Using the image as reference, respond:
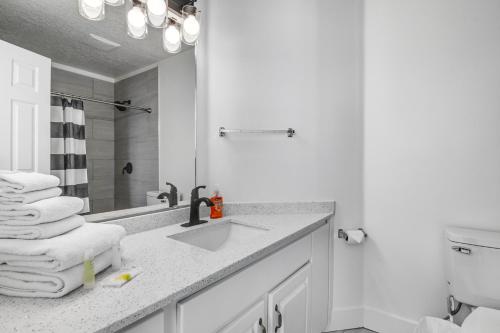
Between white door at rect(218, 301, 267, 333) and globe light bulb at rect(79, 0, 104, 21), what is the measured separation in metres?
1.38

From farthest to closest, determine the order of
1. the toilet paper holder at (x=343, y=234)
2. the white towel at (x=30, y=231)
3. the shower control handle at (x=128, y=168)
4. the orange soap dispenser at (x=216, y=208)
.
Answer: the toilet paper holder at (x=343, y=234), the orange soap dispenser at (x=216, y=208), the shower control handle at (x=128, y=168), the white towel at (x=30, y=231)

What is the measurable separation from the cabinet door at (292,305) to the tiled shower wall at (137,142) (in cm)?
83

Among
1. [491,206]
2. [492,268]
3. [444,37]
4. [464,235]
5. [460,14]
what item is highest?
[460,14]

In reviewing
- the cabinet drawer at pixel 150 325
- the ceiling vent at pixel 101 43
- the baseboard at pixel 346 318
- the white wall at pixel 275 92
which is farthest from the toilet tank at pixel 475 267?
the ceiling vent at pixel 101 43

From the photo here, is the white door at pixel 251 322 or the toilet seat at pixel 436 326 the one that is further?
the toilet seat at pixel 436 326

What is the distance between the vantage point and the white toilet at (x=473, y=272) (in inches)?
48.4

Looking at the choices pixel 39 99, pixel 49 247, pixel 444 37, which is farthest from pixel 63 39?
pixel 444 37

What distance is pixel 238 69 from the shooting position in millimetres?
1642

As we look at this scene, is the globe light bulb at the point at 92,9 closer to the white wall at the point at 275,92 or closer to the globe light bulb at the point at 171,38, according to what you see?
the globe light bulb at the point at 171,38

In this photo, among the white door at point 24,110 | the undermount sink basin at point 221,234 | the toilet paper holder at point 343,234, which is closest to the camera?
the white door at point 24,110

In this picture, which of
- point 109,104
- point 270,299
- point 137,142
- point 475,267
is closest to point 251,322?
point 270,299

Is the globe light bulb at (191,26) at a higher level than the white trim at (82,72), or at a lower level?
higher

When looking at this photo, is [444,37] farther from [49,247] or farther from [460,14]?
[49,247]

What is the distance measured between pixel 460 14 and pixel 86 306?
223cm
